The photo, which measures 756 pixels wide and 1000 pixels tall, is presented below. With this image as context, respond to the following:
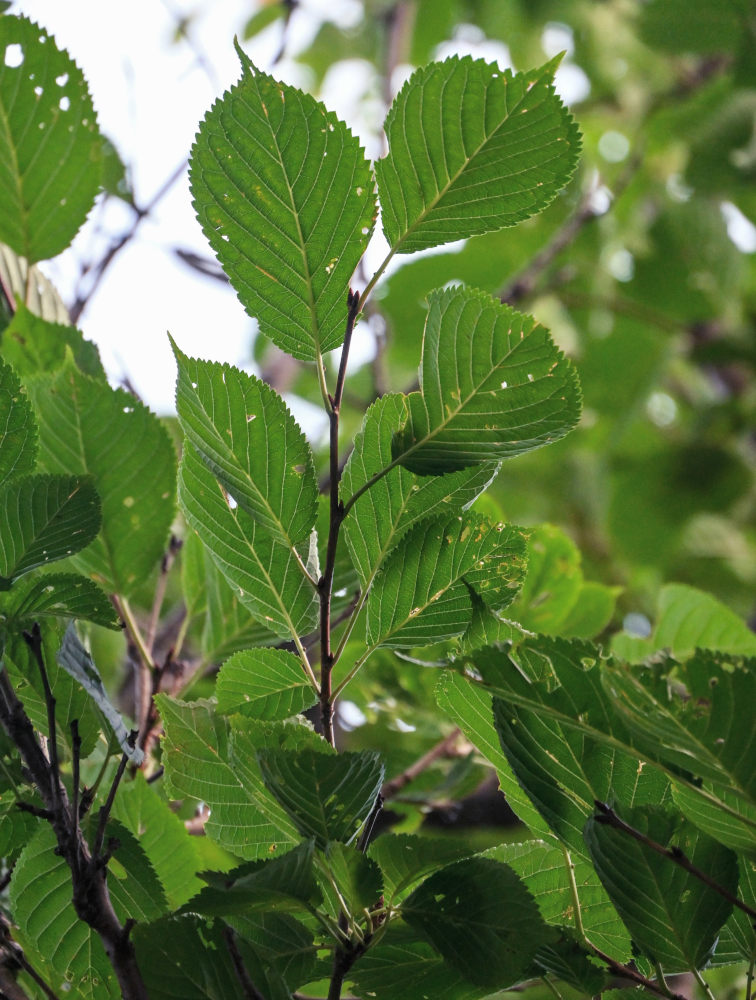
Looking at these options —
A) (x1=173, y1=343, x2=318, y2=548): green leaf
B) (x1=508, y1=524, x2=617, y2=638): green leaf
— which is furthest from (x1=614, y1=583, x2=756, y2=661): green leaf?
(x1=173, y1=343, x2=318, y2=548): green leaf

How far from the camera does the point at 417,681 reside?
733 mm

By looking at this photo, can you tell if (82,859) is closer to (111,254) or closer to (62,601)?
(62,601)

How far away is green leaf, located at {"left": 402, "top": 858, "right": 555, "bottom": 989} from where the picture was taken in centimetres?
31

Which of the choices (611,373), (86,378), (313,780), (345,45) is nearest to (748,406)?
(611,373)

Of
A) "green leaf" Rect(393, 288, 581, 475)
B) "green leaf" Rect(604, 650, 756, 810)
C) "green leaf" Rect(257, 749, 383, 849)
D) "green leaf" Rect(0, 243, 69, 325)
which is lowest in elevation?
"green leaf" Rect(257, 749, 383, 849)

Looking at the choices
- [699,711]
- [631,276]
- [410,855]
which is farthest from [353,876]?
[631,276]

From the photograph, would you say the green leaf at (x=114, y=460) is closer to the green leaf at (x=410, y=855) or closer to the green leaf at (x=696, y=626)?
the green leaf at (x=410, y=855)

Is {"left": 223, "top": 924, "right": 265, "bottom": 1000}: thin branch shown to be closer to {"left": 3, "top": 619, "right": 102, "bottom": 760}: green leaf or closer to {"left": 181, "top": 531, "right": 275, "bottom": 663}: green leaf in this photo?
{"left": 3, "top": 619, "right": 102, "bottom": 760}: green leaf

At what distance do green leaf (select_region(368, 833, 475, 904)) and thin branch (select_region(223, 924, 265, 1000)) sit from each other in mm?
55

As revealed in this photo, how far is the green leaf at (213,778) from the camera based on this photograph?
367 millimetres

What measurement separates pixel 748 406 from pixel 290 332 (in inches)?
69.3

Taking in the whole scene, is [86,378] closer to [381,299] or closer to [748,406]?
[381,299]

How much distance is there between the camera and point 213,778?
0.37 metres

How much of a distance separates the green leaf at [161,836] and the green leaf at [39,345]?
0.23 metres
